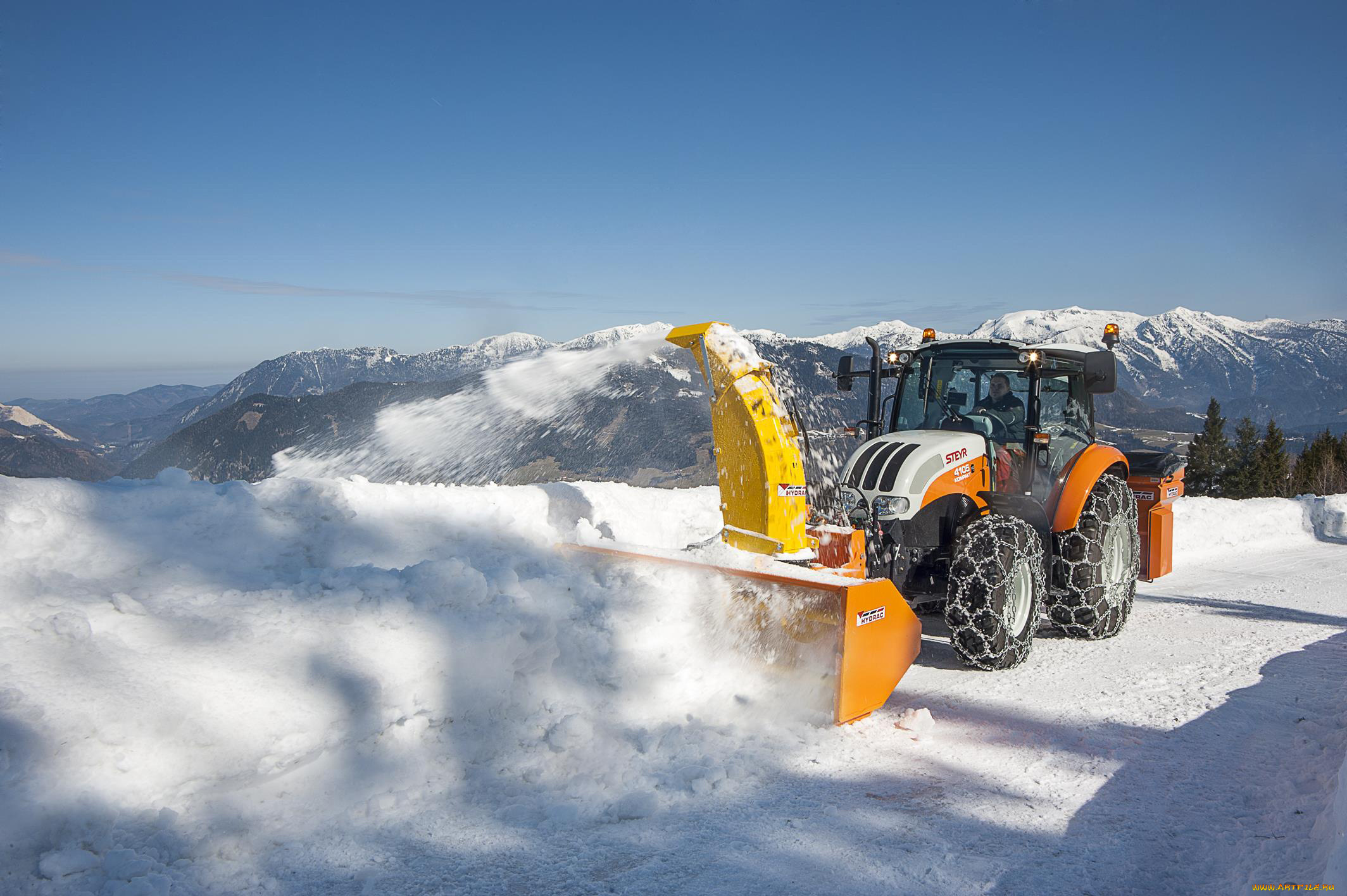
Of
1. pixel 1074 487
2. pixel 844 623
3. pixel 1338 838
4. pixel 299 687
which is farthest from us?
pixel 1074 487

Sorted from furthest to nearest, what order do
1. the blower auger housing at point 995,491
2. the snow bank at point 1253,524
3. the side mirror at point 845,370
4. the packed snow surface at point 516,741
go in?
1. the snow bank at point 1253,524
2. the side mirror at point 845,370
3. the blower auger housing at point 995,491
4. the packed snow surface at point 516,741

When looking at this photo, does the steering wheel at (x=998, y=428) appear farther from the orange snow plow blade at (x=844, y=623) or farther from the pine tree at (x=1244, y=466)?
the pine tree at (x=1244, y=466)

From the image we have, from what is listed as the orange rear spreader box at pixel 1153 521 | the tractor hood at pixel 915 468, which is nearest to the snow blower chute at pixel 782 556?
the tractor hood at pixel 915 468

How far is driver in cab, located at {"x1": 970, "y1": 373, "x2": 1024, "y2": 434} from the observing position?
5688mm

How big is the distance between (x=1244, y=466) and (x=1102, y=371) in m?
54.7

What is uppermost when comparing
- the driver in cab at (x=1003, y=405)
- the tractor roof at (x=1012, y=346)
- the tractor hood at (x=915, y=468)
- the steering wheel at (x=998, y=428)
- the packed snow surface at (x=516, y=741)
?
the tractor roof at (x=1012, y=346)

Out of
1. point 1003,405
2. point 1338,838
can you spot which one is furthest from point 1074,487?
point 1338,838

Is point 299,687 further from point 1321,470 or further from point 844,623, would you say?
point 1321,470

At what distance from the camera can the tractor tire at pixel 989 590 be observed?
469cm

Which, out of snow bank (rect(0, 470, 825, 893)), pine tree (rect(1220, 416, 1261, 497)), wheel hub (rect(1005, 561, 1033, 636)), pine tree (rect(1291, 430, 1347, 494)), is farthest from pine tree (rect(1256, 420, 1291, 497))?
snow bank (rect(0, 470, 825, 893))

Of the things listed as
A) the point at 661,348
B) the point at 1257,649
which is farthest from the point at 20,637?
the point at 1257,649

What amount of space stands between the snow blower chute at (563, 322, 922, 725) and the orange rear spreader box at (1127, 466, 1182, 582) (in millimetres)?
3988

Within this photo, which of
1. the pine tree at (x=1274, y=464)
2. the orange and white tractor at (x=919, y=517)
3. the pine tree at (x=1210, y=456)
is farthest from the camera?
the pine tree at (x=1210, y=456)

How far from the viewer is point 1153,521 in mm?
7145
